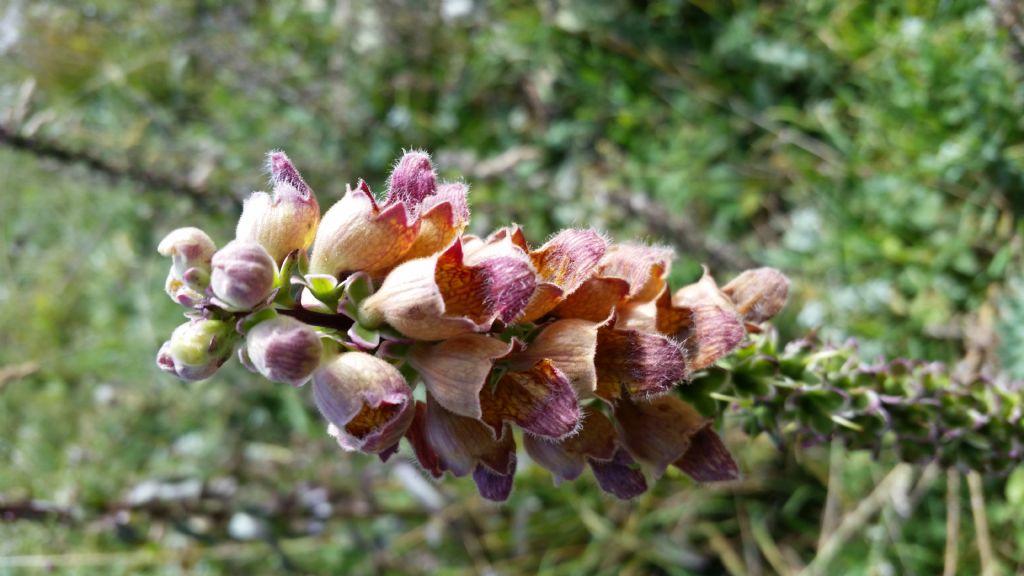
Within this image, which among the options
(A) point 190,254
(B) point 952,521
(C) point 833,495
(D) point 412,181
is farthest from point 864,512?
(A) point 190,254

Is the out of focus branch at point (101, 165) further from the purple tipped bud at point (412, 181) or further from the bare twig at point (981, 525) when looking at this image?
the bare twig at point (981, 525)

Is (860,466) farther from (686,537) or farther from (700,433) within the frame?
(700,433)

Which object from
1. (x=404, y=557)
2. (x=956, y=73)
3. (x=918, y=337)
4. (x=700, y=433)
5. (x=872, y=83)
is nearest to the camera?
(x=700, y=433)

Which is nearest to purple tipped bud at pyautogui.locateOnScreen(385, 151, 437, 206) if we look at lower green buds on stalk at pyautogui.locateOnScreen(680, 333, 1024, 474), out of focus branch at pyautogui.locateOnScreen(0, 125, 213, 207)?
lower green buds on stalk at pyautogui.locateOnScreen(680, 333, 1024, 474)

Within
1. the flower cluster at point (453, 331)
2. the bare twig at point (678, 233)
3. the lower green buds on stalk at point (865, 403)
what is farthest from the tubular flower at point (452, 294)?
the bare twig at point (678, 233)

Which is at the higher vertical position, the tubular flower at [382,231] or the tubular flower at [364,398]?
the tubular flower at [382,231]

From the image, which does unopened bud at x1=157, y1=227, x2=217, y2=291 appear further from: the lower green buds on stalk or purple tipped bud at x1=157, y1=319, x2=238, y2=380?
the lower green buds on stalk

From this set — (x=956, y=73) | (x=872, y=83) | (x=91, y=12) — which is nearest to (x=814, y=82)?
(x=872, y=83)
